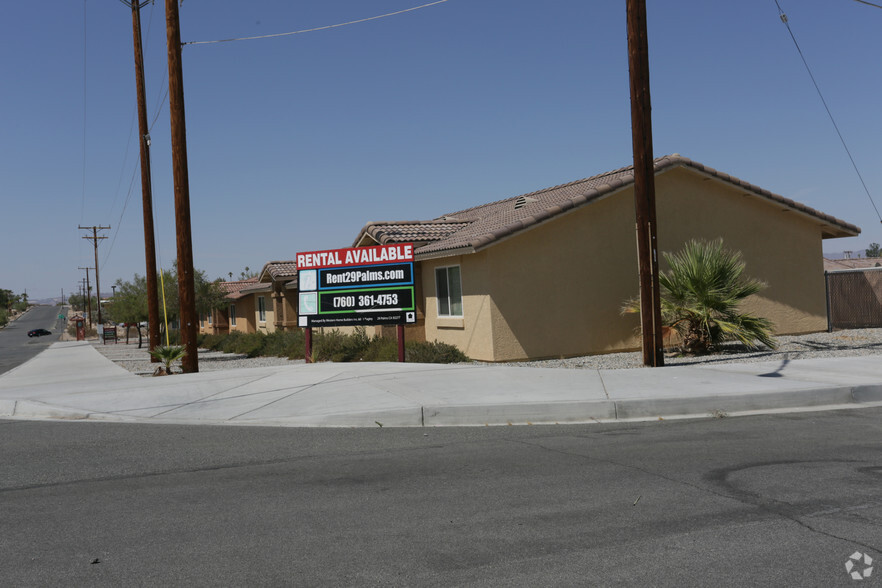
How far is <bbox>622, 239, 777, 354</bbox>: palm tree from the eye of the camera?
16.6 metres

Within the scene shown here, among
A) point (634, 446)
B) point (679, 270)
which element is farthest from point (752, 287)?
point (634, 446)

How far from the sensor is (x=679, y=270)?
17.1m

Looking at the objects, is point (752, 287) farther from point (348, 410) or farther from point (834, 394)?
point (348, 410)

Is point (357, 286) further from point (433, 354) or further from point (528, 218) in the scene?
point (528, 218)

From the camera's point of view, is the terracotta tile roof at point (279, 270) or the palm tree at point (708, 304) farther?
the terracotta tile roof at point (279, 270)

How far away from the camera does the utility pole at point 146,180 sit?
25.9 metres

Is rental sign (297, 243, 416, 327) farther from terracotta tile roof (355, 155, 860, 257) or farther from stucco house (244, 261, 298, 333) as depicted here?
stucco house (244, 261, 298, 333)

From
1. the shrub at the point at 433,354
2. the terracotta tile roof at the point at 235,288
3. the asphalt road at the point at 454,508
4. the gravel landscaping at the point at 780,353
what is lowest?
the asphalt road at the point at 454,508

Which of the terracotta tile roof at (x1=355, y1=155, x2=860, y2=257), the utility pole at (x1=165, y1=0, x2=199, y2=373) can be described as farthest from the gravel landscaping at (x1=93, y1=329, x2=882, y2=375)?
the utility pole at (x1=165, y1=0, x2=199, y2=373)

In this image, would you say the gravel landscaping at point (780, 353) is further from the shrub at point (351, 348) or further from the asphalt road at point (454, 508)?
the asphalt road at point (454, 508)

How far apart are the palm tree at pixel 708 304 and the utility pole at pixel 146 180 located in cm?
1695

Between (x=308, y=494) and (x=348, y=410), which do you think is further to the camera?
(x=348, y=410)

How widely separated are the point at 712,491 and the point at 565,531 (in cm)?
164

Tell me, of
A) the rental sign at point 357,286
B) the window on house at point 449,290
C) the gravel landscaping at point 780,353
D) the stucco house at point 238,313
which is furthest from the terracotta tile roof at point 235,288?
the gravel landscaping at point 780,353
